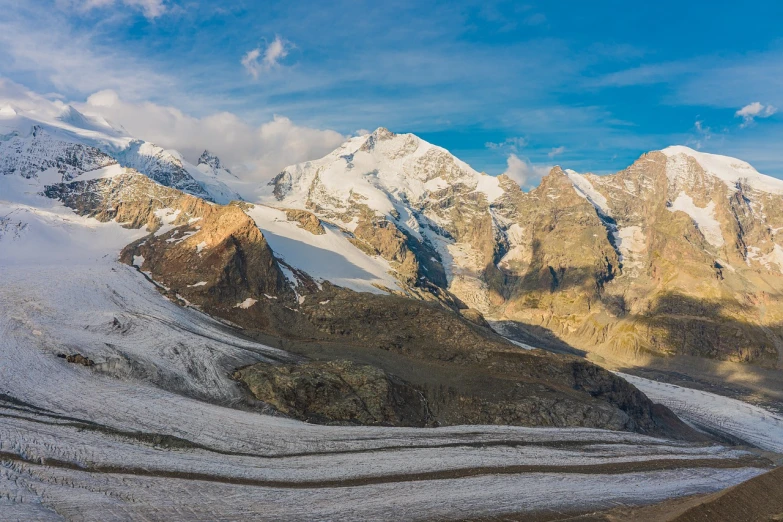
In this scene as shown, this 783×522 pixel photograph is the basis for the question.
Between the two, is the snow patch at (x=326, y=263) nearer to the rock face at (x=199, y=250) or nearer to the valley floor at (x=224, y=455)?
the rock face at (x=199, y=250)

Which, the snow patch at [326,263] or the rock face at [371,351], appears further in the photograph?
the snow patch at [326,263]

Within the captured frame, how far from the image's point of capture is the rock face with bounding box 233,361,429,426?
2618 inches

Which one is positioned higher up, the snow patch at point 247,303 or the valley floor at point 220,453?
the snow patch at point 247,303

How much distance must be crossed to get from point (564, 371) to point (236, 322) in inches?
2644

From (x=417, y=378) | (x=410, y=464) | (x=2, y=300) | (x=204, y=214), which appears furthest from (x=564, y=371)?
(x=204, y=214)

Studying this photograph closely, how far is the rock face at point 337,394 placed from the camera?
66500 millimetres

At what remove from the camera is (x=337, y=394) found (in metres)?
70.6

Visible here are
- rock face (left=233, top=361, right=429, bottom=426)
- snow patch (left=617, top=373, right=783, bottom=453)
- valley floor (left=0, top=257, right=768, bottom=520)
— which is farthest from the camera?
snow patch (left=617, top=373, right=783, bottom=453)

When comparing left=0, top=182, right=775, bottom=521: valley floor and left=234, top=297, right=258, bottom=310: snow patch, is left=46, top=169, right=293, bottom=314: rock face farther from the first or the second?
left=0, top=182, right=775, bottom=521: valley floor

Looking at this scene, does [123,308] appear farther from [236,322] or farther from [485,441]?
[485,441]

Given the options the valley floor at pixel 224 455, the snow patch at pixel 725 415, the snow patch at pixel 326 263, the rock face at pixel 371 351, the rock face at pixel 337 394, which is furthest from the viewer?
the snow patch at pixel 326 263

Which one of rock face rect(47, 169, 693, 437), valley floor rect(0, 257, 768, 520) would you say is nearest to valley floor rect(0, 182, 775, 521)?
valley floor rect(0, 257, 768, 520)

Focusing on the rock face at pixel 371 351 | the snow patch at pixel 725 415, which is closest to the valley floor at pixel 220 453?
the rock face at pixel 371 351

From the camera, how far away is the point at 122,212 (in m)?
180
